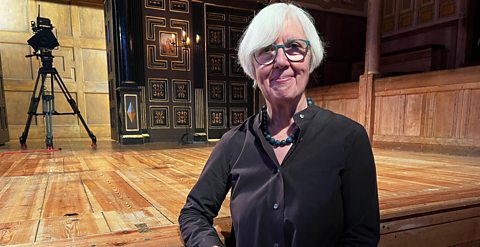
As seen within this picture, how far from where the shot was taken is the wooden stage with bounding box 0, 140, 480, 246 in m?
1.04

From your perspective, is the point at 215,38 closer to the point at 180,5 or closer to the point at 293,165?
the point at 180,5

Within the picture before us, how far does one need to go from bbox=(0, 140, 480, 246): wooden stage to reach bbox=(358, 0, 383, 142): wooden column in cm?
145

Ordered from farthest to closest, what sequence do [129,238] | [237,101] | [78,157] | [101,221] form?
[237,101], [78,157], [101,221], [129,238]

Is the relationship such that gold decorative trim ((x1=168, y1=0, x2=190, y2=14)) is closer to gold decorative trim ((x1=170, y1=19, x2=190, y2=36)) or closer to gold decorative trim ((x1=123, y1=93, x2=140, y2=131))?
gold decorative trim ((x1=170, y1=19, x2=190, y2=36))

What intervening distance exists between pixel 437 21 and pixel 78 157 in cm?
580

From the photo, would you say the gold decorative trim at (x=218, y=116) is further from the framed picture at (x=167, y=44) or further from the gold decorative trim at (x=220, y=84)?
the framed picture at (x=167, y=44)

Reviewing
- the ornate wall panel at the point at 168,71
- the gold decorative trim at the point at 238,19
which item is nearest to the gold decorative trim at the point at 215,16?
the gold decorative trim at the point at 238,19

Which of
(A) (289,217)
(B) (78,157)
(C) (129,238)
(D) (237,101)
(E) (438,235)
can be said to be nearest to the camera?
(A) (289,217)

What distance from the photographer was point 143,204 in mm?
1354

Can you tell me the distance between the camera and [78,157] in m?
2.89

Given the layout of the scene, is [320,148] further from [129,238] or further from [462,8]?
[462,8]

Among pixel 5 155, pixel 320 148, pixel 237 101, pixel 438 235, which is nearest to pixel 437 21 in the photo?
pixel 237 101

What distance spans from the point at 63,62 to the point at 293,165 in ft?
19.0

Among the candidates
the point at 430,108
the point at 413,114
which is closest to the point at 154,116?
the point at 413,114
